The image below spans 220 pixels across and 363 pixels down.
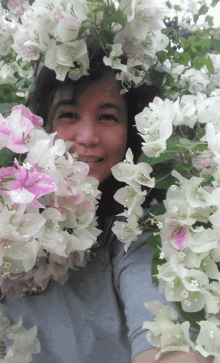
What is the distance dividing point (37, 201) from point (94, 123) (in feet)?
1.50

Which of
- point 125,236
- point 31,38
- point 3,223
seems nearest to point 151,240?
point 125,236

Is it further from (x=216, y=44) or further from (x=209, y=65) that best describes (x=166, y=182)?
(x=216, y=44)

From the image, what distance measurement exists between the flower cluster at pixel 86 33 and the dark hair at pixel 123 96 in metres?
0.07

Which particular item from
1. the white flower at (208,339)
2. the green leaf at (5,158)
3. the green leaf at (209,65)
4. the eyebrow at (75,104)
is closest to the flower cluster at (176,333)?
the white flower at (208,339)

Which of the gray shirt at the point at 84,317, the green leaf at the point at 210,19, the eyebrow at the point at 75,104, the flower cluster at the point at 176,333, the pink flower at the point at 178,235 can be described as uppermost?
the green leaf at the point at 210,19

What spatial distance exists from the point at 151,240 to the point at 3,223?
0.29 meters

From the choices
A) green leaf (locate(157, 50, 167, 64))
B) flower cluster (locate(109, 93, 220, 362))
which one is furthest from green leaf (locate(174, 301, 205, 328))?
green leaf (locate(157, 50, 167, 64))

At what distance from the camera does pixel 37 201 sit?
0.61m

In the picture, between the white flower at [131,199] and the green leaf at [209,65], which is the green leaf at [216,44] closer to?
the green leaf at [209,65]

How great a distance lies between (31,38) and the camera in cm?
98

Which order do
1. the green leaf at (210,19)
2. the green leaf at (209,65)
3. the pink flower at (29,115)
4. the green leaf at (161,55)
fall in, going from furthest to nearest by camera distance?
the green leaf at (210,19) → the green leaf at (209,65) → the green leaf at (161,55) → the pink flower at (29,115)

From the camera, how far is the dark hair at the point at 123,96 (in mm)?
1050

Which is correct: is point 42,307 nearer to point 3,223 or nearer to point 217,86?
point 3,223

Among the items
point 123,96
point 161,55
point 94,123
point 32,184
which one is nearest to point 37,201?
point 32,184
